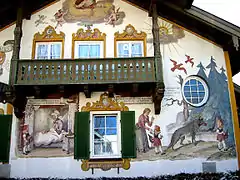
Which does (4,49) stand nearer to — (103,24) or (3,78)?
(3,78)

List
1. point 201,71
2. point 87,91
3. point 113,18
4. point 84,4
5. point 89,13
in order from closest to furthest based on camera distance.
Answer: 1. point 87,91
2. point 201,71
3. point 113,18
4. point 89,13
5. point 84,4

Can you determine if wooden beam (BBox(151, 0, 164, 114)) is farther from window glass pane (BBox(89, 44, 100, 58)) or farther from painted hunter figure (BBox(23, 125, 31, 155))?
painted hunter figure (BBox(23, 125, 31, 155))

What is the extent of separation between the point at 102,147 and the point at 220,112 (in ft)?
15.1

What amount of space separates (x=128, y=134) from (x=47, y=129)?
3.01 m

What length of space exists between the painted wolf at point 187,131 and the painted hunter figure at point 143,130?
91 centimetres

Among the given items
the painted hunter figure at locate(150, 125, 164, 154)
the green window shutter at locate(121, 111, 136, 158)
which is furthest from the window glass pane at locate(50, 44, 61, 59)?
the painted hunter figure at locate(150, 125, 164, 154)

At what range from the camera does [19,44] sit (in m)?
13.3

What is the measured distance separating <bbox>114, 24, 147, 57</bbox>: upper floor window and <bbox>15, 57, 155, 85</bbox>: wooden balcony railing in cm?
128

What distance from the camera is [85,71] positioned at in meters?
13.0

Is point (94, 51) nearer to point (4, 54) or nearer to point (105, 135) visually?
point (105, 135)

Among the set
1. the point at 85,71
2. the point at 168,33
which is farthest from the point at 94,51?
the point at 168,33

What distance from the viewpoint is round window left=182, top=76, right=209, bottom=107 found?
13.5 m

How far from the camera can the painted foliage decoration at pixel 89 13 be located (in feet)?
48.5

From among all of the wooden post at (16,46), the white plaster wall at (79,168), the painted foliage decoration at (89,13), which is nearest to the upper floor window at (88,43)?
the painted foliage decoration at (89,13)
